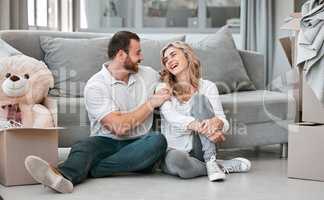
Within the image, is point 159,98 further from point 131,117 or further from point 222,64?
point 222,64

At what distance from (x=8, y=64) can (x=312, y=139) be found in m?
1.65

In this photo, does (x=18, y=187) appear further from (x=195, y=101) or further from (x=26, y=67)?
(x=195, y=101)

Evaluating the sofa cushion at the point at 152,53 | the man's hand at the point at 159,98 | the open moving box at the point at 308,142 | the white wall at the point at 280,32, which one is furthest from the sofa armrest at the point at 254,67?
the white wall at the point at 280,32

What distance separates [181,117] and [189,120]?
0.18ft

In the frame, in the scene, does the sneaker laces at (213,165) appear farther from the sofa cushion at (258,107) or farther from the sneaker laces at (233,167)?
the sofa cushion at (258,107)

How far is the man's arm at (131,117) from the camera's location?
3.23 metres

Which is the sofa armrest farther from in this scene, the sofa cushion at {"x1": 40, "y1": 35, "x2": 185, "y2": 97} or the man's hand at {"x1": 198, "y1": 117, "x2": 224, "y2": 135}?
the man's hand at {"x1": 198, "y1": 117, "x2": 224, "y2": 135}

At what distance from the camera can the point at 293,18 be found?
138 inches

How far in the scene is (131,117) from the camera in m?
3.28

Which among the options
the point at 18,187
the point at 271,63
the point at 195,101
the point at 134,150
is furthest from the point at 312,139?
the point at 271,63

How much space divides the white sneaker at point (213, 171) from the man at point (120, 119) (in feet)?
0.83

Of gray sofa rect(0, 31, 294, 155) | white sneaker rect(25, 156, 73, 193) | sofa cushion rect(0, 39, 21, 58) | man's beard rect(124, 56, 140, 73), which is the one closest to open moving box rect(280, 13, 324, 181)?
gray sofa rect(0, 31, 294, 155)

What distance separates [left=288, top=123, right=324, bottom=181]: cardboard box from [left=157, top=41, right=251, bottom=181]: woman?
0.30 metres

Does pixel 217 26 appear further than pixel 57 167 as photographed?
Yes
